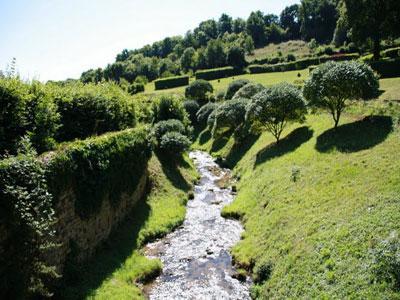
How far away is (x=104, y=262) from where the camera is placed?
20.9 metres

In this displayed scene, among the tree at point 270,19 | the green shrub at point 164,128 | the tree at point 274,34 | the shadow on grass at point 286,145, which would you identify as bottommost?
the shadow on grass at point 286,145

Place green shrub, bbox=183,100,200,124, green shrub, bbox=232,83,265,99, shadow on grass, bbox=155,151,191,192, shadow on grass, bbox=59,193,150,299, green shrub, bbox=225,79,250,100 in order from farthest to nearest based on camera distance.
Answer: green shrub, bbox=183,100,200,124
green shrub, bbox=225,79,250,100
green shrub, bbox=232,83,265,99
shadow on grass, bbox=155,151,191,192
shadow on grass, bbox=59,193,150,299

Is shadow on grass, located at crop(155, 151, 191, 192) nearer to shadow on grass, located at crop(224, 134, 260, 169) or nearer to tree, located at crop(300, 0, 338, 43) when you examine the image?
shadow on grass, located at crop(224, 134, 260, 169)

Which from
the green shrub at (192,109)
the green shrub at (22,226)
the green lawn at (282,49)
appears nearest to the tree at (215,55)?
the green lawn at (282,49)

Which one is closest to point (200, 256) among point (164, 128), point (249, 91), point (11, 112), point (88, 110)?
point (88, 110)

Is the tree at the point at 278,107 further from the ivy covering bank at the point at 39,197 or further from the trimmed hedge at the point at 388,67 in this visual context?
the ivy covering bank at the point at 39,197

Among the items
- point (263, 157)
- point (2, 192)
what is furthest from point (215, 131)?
point (2, 192)

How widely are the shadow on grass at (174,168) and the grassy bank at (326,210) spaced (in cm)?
590

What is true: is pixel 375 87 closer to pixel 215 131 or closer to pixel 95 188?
pixel 95 188

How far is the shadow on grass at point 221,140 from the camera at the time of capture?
2175 inches

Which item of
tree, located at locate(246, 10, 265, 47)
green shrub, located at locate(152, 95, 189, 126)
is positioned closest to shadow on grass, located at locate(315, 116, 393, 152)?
green shrub, located at locate(152, 95, 189, 126)

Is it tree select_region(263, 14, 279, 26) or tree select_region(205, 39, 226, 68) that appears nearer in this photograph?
tree select_region(205, 39, 226, 68)

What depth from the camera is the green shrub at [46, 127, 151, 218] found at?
1789 centimetres

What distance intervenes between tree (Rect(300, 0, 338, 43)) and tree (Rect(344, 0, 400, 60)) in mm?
101801
